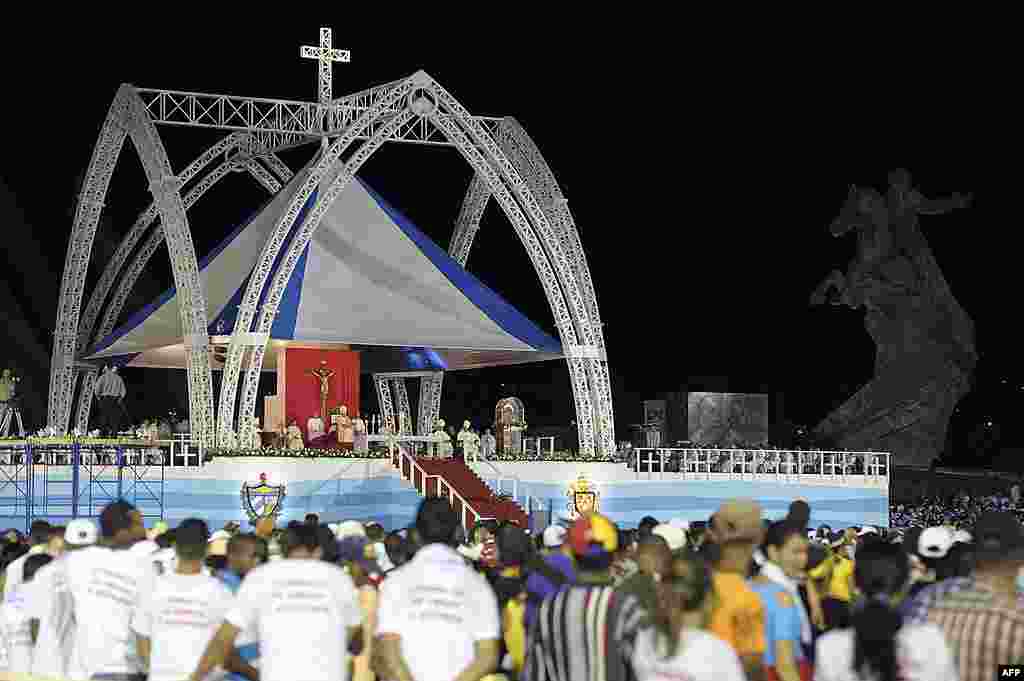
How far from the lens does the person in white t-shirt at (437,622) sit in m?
9.31

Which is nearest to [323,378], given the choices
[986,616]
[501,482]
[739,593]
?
[501,482]

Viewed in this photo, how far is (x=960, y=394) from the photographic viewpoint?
49.2 m

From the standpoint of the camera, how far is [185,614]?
9.99 metres

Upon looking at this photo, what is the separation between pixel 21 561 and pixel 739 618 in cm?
595

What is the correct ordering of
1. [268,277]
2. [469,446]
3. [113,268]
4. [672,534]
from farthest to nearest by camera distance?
[113,268], [469,446], [268,277], [672,534]

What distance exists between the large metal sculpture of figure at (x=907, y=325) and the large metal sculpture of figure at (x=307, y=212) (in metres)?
12.0

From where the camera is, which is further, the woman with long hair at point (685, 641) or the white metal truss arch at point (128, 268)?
the white metal truss arch at point (128, 268)

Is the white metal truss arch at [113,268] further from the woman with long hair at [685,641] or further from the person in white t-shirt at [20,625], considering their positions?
the woman with long hair at [685,641]

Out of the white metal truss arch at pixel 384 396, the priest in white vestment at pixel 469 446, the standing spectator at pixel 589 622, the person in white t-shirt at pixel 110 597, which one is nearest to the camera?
the standing spectator at pixel 589 622

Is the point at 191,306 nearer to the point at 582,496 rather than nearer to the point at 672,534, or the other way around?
the point at 582,496

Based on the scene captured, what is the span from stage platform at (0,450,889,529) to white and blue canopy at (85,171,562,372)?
362 cm

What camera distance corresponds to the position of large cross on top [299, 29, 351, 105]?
39594 mm

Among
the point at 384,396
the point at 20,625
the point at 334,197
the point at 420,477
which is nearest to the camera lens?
the point at 20,625

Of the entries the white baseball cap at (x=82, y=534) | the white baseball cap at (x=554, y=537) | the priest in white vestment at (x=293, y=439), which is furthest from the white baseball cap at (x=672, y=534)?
the priest in white vestment at (x=293, y=439)
